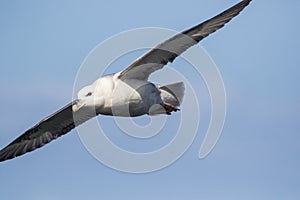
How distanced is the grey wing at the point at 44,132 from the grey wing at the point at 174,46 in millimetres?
1964

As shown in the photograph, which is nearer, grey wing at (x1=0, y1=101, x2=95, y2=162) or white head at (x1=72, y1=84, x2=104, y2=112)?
white head at (x1=72, y1=84, x2=104, y2=112)

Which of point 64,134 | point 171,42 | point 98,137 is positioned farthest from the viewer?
point 64,134

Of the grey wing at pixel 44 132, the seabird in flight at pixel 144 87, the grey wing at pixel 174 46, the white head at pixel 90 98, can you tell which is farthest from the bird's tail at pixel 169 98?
the grey wing at pixel 44 132

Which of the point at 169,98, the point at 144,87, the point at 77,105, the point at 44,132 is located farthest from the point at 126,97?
the point at 44,132

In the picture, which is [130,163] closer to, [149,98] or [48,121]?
[149,98]

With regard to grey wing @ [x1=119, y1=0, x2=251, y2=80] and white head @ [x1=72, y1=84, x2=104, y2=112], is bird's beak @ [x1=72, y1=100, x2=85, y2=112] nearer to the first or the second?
white head @ [x1=72, y1=84, x2=104, y2=112]

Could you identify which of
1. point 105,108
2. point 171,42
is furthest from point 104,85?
point 171,42

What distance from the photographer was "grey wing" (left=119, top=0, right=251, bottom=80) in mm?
17109

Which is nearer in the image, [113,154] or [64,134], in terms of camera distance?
[113,154]

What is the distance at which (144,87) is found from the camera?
17484 mm

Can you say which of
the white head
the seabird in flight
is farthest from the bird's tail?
the white head

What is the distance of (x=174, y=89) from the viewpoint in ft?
58.9

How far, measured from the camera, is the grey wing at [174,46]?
17109 mm

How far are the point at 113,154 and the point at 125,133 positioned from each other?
57 centimetres
